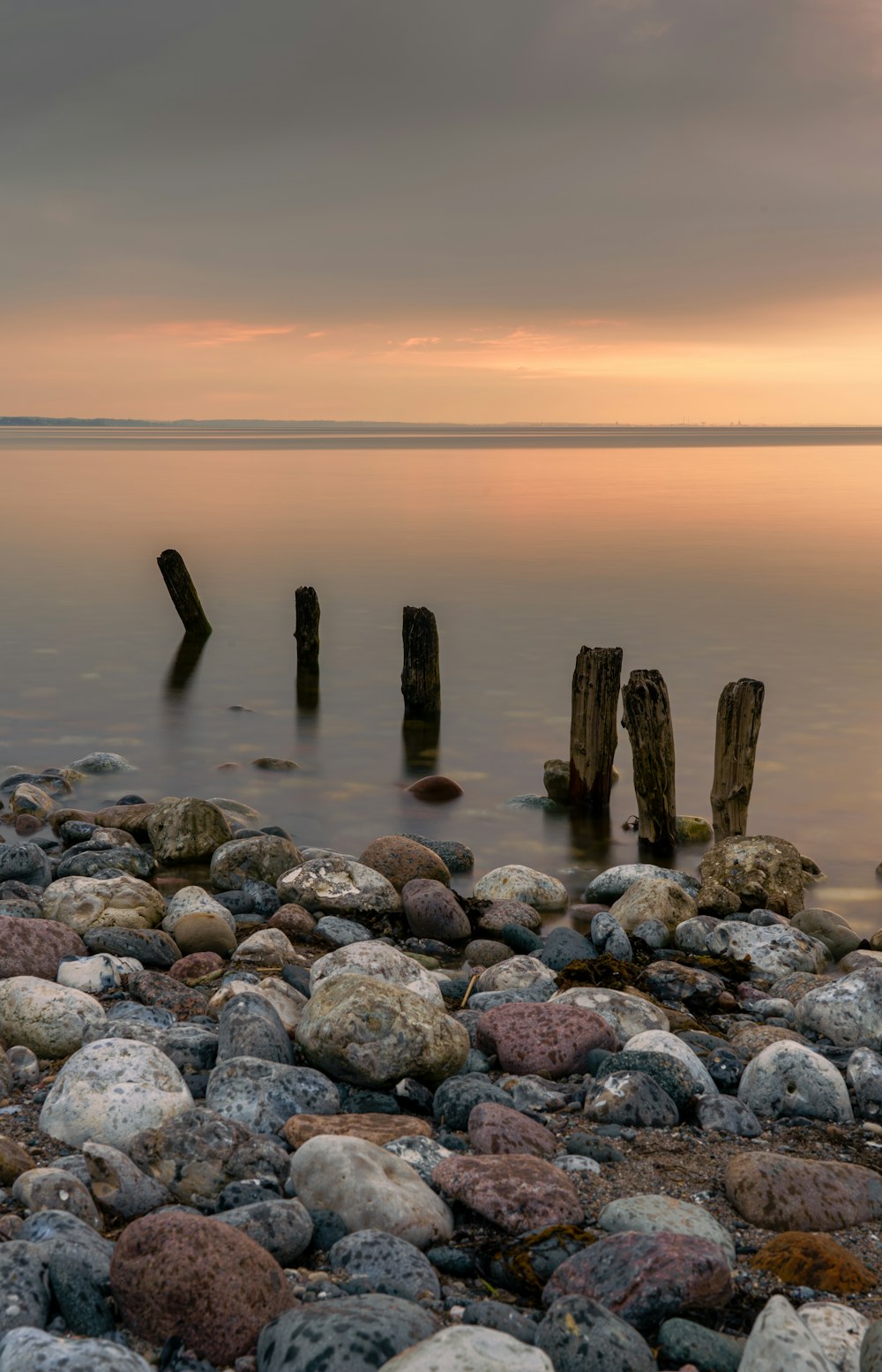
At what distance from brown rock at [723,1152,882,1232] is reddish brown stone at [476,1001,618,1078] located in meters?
1.18

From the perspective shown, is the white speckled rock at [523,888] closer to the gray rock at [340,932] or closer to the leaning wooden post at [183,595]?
the gray rock at [340,932]

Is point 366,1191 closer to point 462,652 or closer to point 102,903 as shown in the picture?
point 102,903

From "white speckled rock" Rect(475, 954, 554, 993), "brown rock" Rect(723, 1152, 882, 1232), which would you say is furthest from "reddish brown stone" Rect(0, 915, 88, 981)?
"brown rock" Rect(723, 1152, 882, 1232)

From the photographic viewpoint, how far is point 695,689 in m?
18.8

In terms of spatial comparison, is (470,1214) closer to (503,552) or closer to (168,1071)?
(168,1071)

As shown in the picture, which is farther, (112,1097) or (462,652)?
(462,652)

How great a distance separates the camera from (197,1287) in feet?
11.1

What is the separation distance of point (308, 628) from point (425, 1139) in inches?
579

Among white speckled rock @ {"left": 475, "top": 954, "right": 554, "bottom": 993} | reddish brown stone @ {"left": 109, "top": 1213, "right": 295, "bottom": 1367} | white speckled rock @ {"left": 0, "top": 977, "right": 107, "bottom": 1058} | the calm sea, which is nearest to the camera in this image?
reddish brown stone @ {"left": 109, "top": 1213, "right": 295, "bottom": 1367}

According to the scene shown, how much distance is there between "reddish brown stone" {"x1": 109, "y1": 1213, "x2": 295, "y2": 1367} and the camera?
11.0 ft

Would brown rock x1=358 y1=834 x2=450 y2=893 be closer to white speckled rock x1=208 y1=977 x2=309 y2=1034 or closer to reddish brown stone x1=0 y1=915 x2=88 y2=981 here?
reddish brown stone x1=0 y1=915 x2=88 y2=981

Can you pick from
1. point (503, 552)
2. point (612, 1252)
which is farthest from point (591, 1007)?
point (503, 552)

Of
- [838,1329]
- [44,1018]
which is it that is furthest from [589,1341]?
[44,1018]

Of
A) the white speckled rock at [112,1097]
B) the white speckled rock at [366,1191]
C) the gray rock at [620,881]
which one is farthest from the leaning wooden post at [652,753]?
the white speckled rock at [366,1191]
